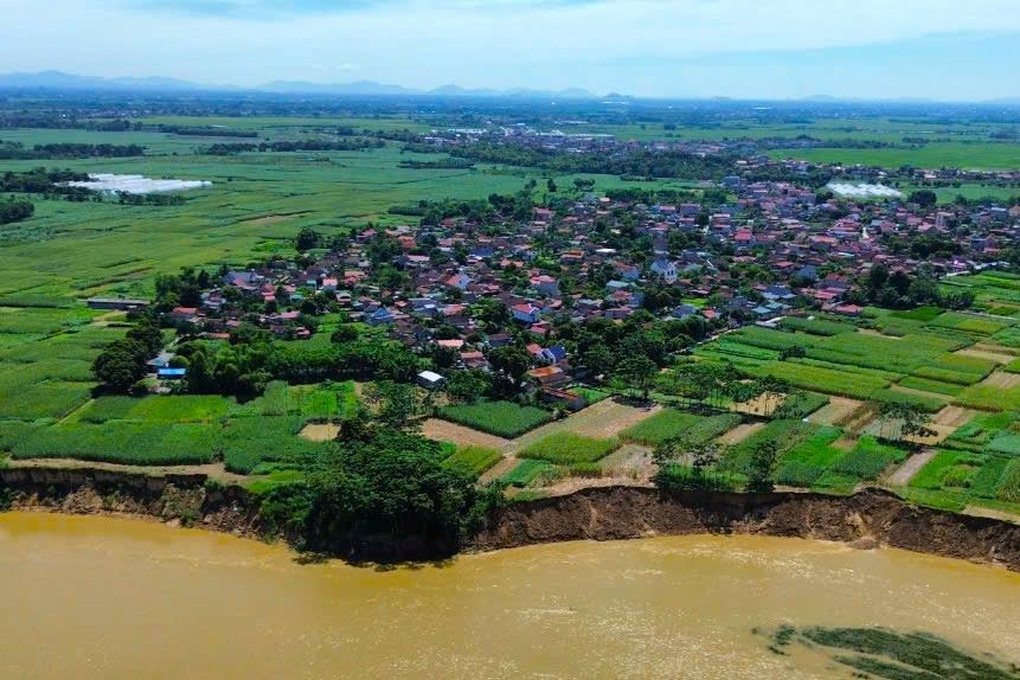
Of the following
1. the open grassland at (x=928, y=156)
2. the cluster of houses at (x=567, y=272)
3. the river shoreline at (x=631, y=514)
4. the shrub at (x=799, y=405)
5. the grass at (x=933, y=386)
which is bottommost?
the river shoreline at (x=631, y=514)

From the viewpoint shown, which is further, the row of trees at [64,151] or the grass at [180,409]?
the row of trees at [64,151]

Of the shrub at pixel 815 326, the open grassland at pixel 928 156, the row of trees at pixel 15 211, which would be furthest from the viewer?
the open grassland at pixel 928 156

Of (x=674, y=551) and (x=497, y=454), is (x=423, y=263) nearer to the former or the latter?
(x=497, y=454)

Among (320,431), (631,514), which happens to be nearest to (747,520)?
(631,514)

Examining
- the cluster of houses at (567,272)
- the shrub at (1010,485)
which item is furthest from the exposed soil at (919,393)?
the cluster of houses at (567,272)

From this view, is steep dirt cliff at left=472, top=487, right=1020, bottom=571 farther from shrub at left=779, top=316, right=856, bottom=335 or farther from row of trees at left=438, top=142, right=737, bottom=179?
row of trees at left=438, top=142, right=737, bottom=179

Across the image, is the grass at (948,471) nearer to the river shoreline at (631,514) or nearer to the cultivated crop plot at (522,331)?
the cultivated crop plot at (522,331)

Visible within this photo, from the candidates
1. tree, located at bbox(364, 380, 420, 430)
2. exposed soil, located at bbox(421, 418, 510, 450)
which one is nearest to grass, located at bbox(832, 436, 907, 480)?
exposed soil, located at bbox(421, 418, 510, 450)

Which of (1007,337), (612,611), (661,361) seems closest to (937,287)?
(1007,337)
